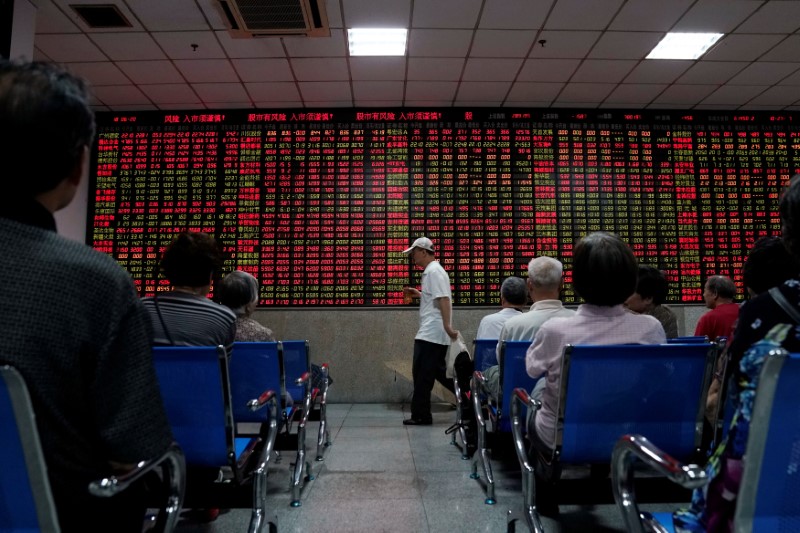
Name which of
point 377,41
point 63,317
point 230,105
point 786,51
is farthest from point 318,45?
point 786,51

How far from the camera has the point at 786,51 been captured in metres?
4.39

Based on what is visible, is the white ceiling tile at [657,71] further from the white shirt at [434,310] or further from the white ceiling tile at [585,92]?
the white shirt at [434,310]

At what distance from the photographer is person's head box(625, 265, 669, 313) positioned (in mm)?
2914

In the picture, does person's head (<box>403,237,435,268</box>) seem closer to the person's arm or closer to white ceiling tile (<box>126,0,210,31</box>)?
the person's arm

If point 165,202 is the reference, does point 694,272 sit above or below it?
below

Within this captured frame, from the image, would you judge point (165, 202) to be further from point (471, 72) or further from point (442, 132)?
point (471, 72)

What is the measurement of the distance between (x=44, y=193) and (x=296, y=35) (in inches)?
147

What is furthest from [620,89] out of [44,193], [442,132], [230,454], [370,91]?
[44,193]

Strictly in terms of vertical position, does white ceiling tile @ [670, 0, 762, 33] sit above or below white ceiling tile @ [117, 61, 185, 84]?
above

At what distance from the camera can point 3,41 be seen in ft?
10.8

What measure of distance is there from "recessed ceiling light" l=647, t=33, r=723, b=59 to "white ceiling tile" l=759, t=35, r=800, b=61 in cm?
59

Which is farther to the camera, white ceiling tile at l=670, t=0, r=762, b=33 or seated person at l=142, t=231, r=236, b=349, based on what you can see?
white ceiling tile at l=670, t=0, r=762, b=33

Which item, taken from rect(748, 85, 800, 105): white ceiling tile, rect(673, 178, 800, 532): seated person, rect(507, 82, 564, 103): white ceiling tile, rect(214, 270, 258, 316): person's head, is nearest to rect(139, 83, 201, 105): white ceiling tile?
rect(214, 270, 258, 316): person's head

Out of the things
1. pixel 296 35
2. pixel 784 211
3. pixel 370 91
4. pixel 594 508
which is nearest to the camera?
pixel 784 211
